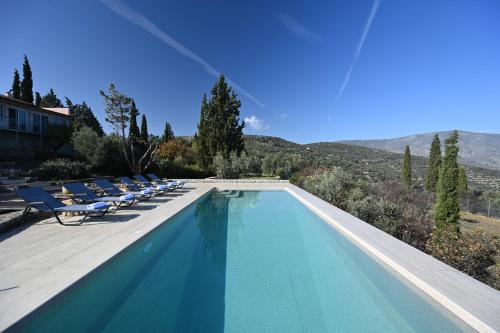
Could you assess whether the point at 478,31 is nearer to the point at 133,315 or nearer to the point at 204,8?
the point at 204,8

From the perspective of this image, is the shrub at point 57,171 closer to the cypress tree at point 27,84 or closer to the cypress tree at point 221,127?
the cypress tree at point 221,127

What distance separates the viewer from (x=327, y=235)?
5.76 metres

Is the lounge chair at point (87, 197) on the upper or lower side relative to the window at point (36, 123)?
lower

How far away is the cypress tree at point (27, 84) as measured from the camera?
2709 centimetres

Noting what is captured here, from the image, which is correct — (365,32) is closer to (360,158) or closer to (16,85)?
(360,158)

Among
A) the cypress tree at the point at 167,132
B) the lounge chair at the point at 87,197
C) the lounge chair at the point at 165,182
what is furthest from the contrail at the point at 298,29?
the cypress tree at the point at 167,132

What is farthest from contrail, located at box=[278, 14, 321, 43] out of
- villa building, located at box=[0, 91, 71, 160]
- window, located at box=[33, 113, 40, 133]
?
window, located at box=[33, 113, 40, 133]

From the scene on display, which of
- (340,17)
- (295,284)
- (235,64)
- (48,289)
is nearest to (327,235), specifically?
(295,284)

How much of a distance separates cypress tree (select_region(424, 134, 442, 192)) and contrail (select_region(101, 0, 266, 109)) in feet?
70.3

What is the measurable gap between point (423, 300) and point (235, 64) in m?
19.9

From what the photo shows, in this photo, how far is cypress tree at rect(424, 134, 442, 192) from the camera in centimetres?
2672

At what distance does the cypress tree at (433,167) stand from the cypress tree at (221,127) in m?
19.4

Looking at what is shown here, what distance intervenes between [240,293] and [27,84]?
34.3m

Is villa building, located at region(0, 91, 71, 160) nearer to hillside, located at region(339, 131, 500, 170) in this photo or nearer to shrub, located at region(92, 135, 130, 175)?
shrub, located at region(92, 135, 130, 175)
